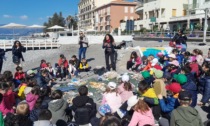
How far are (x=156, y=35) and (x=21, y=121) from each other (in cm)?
3119

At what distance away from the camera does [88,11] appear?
93562 mm

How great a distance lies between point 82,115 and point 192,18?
→ 33849mm

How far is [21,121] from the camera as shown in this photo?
3.98m

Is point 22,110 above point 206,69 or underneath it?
underneath

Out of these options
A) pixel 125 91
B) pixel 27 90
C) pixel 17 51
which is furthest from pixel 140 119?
pixel 17 51

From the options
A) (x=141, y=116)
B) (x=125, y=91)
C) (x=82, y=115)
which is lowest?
(x=82, y=115)

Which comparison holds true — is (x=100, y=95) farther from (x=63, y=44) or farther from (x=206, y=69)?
(x=63, y=44)

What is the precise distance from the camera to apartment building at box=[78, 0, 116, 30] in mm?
89637

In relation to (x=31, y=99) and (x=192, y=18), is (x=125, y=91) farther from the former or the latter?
(x=192, y=18)

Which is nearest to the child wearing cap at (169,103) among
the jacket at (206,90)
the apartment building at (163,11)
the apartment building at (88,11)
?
the jacket at (206,90)

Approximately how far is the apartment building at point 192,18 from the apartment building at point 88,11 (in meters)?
49.0

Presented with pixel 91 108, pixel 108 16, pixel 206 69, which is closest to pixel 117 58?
pixel 206 69

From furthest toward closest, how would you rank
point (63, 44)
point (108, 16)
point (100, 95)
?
point (108, 16) < point (63, 44) < point (100, 95)

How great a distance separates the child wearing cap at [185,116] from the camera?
3949mm
